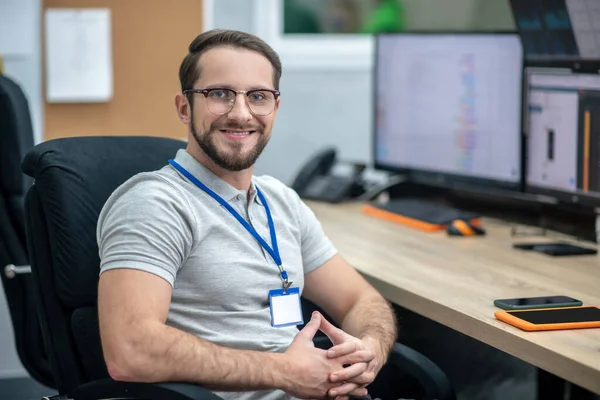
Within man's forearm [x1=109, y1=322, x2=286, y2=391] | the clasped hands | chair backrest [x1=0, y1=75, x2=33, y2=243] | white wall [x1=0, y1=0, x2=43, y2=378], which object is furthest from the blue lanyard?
white wall [x1=0, y1=0, x2=43, y2=378]

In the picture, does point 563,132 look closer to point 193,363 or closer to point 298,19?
point 193,363

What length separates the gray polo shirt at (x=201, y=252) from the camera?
5.20 feet

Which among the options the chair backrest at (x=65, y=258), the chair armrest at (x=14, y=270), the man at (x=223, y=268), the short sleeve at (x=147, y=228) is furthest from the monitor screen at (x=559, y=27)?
the chair armrest at (x=14, y=270)

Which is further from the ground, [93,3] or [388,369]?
[93,3]

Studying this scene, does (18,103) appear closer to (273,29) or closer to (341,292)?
(341,292)

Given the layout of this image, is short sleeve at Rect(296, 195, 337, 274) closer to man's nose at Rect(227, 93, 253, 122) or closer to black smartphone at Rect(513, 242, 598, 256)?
man's nose at Rect(227, 93, 253, 122)

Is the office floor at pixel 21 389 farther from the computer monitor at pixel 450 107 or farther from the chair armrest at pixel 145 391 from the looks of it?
the chair armrest at pixel 145 391

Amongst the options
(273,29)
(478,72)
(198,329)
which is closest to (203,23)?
(273,29)

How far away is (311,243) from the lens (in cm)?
197

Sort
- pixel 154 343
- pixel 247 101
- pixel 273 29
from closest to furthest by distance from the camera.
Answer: pixel 154 343
pixel 247 101
pixel 273 29

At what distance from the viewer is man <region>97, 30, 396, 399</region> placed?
153cm

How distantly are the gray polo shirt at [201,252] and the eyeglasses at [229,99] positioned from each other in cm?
11

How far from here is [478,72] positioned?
8.92 ft

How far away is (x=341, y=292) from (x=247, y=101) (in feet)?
1.51
